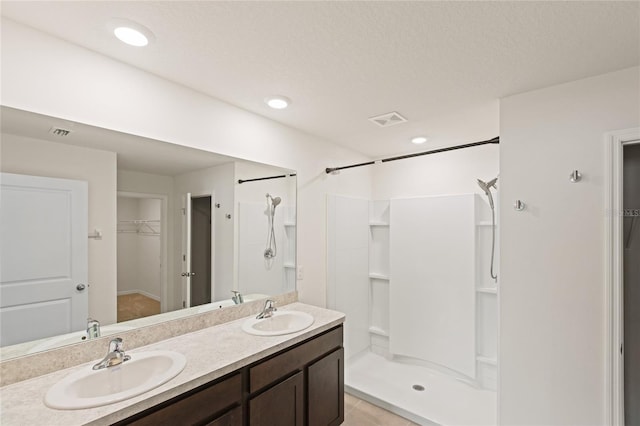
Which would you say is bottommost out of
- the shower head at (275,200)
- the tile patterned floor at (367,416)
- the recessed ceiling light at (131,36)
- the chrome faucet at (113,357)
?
the tile patterned floor at (367,416)

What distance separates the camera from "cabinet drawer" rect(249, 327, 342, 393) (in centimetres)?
164

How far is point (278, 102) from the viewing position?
2213mm

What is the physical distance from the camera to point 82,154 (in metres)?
1.57

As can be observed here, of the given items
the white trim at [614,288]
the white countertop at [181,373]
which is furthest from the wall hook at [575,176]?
the white countertop at [181,373]

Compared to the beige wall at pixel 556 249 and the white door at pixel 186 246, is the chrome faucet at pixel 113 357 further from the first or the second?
the beige wall at pixel 556 249

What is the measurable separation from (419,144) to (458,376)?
98.9 inches

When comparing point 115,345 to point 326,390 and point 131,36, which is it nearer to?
point 326,390

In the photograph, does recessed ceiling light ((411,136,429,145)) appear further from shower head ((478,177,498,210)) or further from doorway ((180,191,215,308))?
doorway ((180,191,215,308))

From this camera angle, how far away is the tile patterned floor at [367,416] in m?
2.52

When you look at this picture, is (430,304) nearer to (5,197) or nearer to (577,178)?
(577,178)

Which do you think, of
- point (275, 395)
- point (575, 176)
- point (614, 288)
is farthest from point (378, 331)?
point (575, 176)

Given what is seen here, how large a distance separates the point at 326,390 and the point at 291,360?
1.58 ft

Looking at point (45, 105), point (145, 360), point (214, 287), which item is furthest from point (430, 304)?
point (45, 105)

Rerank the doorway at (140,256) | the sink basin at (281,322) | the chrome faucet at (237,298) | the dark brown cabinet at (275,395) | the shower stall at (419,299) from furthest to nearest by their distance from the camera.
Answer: the shower stall at (419,299) < the chrome faucet at (237,298) < the sink basin at (281,322) < the doorway at (140,256) < the dark brown cabinet at (275,395)
